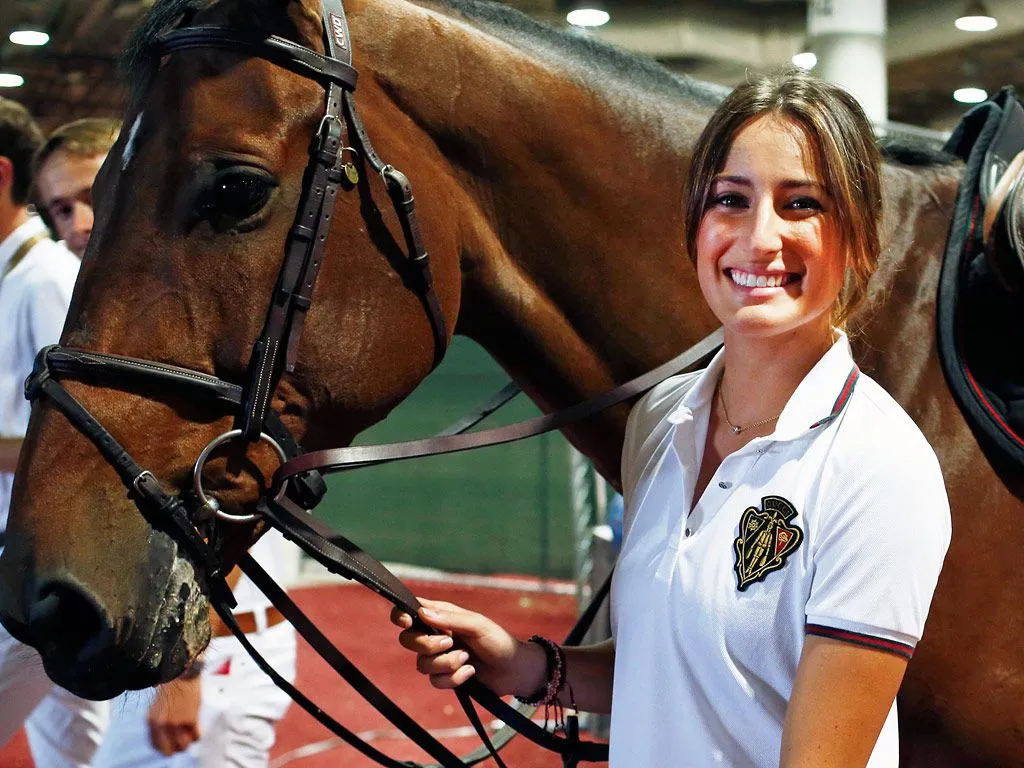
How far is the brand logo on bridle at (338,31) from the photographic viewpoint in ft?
5.18

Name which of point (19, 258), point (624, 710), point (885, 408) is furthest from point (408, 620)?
point (19, 258)

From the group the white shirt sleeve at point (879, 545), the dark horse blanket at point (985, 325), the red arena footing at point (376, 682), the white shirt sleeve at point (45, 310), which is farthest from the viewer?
the red arena footing at point (376, 682)

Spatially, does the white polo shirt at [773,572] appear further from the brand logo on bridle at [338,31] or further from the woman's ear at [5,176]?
the woman's ear at [5,176]

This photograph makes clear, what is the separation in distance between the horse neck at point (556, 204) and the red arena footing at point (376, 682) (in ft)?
10.7

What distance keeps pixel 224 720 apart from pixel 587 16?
7482 mm

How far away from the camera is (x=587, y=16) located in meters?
9.12

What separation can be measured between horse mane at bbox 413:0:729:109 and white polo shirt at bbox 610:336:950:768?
33.0 inches

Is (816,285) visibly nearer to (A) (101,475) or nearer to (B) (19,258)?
(A) (101,475)

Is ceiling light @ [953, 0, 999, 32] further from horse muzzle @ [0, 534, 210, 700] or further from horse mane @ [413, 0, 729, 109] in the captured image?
horse muzzle @ [0, 534, 210, 700]


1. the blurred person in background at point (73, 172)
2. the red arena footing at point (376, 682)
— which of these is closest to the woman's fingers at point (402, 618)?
the blurred person in background at point (73, 172)

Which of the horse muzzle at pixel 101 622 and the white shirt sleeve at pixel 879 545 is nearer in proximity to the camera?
the white shirt sleeve at pixel 879 545

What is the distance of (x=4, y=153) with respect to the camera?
3273 mm

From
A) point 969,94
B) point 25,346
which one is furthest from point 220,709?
point 969,94

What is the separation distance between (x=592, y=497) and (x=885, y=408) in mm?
5785
